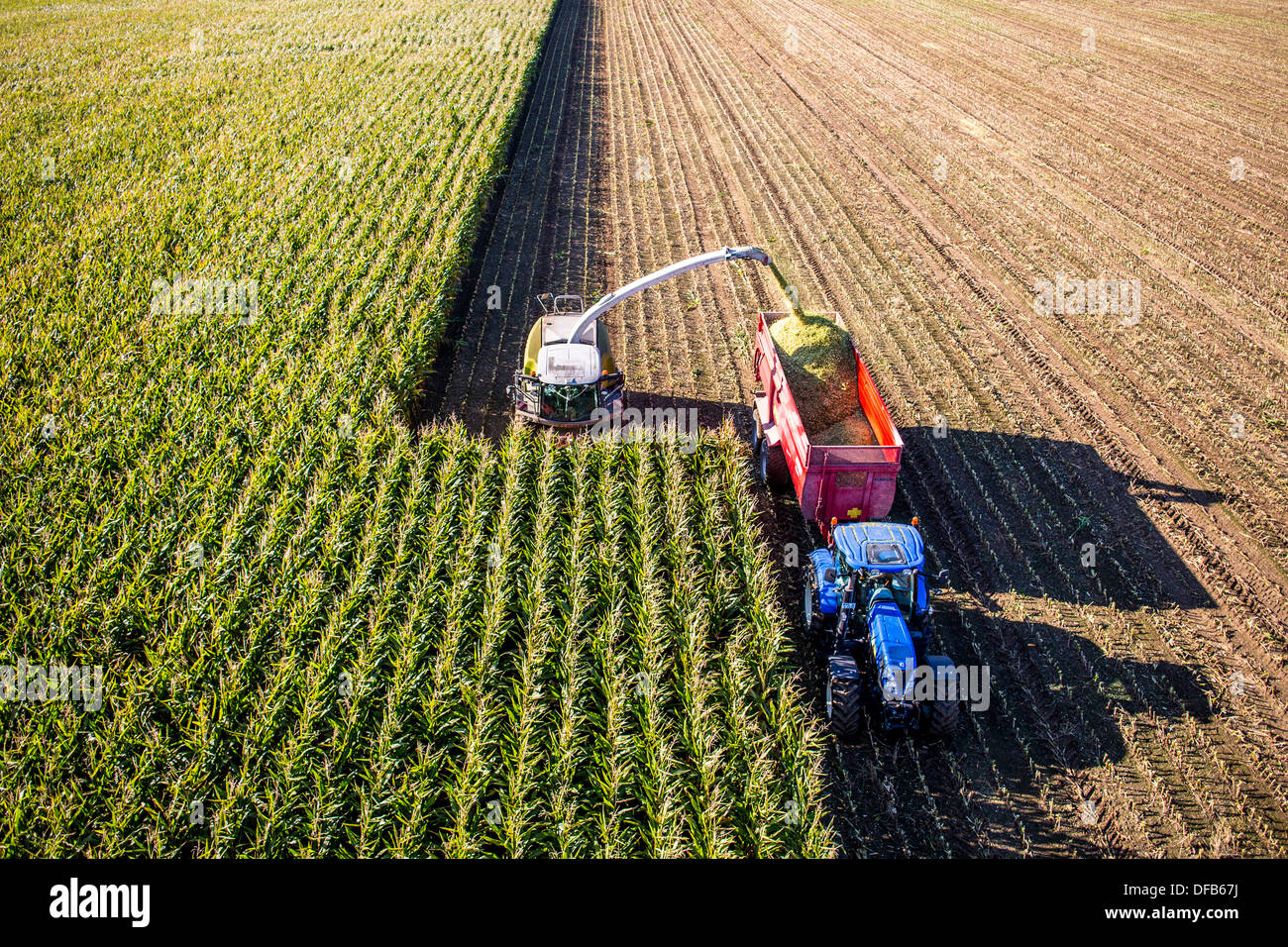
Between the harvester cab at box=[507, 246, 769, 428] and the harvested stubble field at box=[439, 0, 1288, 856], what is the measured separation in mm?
1688

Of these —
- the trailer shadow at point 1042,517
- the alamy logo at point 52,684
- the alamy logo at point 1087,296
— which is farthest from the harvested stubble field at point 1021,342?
the alamy logo at point 52,684

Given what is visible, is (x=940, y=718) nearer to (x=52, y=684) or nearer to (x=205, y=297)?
(x=52, y=684)

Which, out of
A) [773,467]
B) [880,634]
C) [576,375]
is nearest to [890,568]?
[880,634]

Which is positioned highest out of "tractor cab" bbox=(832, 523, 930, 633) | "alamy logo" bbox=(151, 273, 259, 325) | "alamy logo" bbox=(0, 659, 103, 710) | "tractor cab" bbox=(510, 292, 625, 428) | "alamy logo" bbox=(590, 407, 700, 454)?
"alamy logo" bbox=(151, 273, 259, 325)

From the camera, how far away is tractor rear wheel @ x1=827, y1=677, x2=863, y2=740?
8.25 meters

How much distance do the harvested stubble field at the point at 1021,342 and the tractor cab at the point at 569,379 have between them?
166cm

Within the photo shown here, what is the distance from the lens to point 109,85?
28.7 metres

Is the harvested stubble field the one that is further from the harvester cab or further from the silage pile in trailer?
the harvester cab

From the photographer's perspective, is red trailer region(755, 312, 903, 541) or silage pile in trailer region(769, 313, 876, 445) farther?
silage pile in trailer region(769, 313, 876, 445)

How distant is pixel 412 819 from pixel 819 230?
17.3 meters

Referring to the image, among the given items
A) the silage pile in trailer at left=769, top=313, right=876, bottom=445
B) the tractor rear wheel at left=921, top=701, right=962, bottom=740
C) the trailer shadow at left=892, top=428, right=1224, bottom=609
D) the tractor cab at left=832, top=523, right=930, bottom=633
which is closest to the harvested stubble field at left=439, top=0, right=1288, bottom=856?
the trailer shadow at left=892, top=428, right=1224, bottom=609
